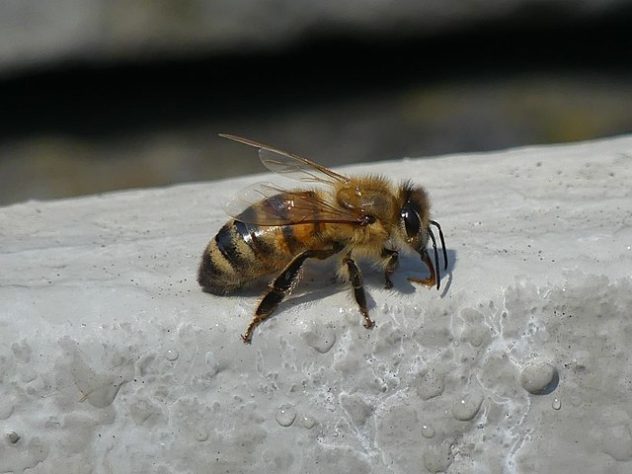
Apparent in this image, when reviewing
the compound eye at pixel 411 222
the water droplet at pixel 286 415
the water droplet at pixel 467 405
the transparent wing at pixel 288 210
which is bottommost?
the water droplet at pixel 286 415

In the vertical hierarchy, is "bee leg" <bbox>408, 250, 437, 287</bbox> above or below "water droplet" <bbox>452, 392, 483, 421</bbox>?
above

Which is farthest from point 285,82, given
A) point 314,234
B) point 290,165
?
point 314,234

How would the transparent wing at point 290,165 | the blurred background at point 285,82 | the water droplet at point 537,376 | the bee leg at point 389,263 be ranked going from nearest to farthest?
the water droplet at point 537,376
the bee leg at point 389,263
the transparent wing at point 290,165
the blurred background at point 285,82

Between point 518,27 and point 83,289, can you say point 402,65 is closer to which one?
point 518,27

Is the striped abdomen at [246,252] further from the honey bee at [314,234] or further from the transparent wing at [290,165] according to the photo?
the transparent wing at [290,165]

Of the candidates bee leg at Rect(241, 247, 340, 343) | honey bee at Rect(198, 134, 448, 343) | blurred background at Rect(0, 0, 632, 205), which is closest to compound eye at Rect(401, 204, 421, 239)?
honey bee at Rect(198, 134, 448, 343)

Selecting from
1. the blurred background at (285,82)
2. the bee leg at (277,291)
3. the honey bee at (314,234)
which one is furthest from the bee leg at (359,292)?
the blurred background at (285,82)

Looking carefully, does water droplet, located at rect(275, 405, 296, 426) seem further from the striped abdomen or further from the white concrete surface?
the striped abdomen

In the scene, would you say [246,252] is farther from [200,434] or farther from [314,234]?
[200,434]
